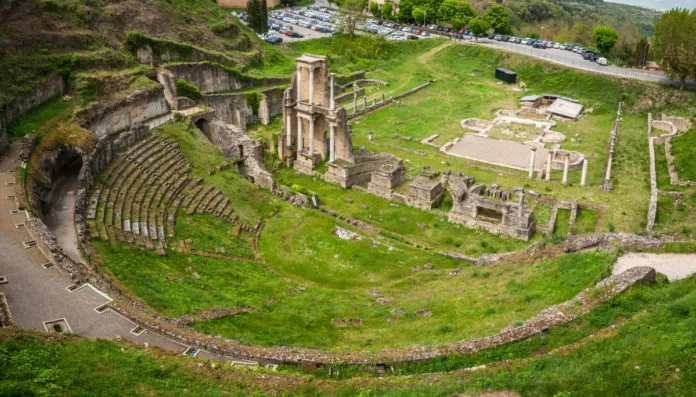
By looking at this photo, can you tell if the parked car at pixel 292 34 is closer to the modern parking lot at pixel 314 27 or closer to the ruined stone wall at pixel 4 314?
the modern parking lot at pixel 314 27

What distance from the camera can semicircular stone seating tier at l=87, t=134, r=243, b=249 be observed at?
32588mm

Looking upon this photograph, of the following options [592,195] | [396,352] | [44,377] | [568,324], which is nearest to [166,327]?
[44,377]

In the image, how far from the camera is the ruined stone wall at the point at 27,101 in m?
37.9

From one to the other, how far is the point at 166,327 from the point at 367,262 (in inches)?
627

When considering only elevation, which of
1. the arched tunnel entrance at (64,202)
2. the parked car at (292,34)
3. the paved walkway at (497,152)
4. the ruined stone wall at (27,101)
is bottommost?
the paved walkway at (497,152)

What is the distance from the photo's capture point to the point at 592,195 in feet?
154

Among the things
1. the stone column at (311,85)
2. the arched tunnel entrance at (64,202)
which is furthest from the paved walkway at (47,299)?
the stone column at (311,85)

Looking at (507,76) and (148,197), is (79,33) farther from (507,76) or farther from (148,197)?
(507,76)

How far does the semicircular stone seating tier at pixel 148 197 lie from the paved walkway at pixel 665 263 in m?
23.4

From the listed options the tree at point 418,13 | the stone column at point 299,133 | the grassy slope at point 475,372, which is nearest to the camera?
the grassy slope at point 475,372

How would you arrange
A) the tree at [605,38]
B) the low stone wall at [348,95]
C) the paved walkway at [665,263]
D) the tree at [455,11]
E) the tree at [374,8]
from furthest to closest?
1. the tree at [374,8]
2. the tree at [455,11]
3. the tree at [605,38]
4. the low stone wall at [348,95]
5. the paved walkway at [665,263]

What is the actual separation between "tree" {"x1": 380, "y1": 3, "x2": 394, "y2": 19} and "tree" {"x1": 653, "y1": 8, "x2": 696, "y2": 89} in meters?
53.2

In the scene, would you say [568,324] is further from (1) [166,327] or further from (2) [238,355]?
(1) [166,327]

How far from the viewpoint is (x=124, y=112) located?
46.8 metres
